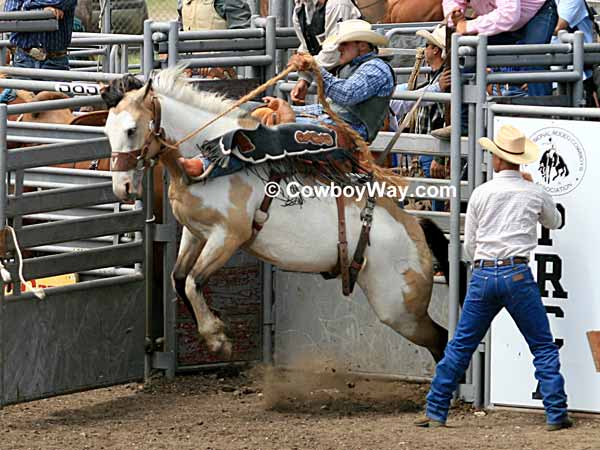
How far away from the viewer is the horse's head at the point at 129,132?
349 inches

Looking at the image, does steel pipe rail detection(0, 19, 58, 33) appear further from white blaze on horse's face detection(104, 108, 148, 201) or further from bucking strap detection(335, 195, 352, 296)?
bucking strap detection(335, 195, 352, 296)

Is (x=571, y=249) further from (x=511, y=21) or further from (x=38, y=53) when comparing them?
(x=38, y=53)

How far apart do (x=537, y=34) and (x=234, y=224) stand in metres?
2.59

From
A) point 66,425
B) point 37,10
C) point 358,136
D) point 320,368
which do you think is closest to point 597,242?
point 358,136

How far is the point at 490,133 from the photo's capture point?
9086 mm

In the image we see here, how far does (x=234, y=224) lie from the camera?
9.18 m

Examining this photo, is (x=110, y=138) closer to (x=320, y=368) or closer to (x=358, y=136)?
(x=358, y=136)

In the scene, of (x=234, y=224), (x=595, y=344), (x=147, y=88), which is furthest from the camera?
(x=234, y=224)

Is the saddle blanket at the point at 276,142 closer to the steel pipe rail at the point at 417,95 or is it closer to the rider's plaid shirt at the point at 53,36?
the steel pipe rail at the point at 417,95

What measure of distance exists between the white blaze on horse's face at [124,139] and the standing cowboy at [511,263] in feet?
6.61

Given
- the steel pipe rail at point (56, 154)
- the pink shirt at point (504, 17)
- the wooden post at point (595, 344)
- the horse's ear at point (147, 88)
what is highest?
the pink shirt at point (504, 17)

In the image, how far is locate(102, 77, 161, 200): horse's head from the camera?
8.86 meters

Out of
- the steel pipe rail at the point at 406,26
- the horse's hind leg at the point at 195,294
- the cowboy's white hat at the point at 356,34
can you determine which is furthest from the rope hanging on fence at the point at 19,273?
the steel pipe rail at the point at 406,26

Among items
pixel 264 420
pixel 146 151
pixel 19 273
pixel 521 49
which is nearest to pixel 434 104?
pixel 521 49
